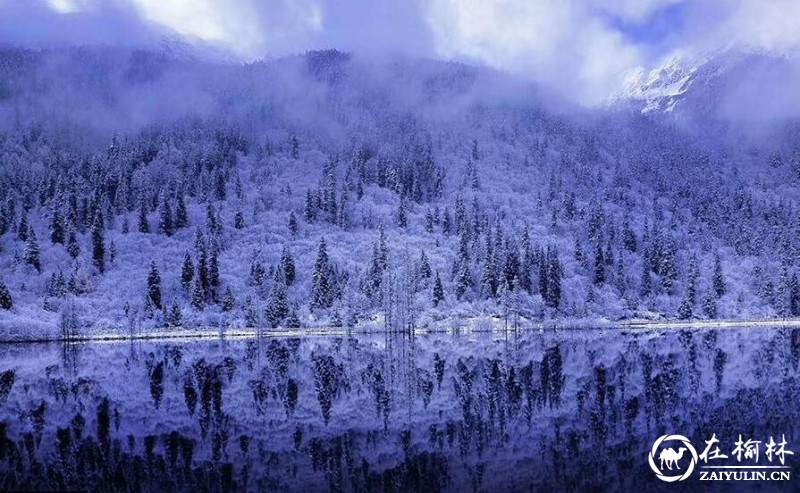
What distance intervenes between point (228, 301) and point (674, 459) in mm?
158899

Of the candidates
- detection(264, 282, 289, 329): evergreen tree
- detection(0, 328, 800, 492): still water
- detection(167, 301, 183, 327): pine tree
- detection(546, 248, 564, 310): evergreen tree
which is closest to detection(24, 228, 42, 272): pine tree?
detection(167, 301, 183, 327): pine tree

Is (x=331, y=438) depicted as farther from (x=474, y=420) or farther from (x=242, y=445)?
(x=474, y=420)

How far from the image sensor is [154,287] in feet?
604

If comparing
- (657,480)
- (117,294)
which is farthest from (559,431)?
(117,294)

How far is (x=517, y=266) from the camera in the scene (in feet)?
632

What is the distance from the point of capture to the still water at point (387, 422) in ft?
103

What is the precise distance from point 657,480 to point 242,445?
67.3 ft

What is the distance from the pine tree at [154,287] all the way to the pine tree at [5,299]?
30.0 m

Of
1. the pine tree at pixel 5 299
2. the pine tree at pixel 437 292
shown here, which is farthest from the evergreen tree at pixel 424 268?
the pine tree at pixel 5 299

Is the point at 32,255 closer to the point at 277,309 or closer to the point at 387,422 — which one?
the point at 277,309

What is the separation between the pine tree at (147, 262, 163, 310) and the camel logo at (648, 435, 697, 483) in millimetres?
162615

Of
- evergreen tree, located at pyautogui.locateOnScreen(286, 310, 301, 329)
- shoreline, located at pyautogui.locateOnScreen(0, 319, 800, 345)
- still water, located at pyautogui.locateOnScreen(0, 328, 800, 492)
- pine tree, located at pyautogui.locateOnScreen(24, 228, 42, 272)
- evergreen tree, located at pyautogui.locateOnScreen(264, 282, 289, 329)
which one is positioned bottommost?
shoreline, located at pyautogui.locateOnScreen(0, 319, 800, 345)

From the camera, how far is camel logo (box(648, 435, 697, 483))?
30109 mm

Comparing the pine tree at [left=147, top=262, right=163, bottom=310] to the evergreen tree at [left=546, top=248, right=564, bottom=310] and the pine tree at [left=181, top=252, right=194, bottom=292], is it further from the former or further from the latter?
the evergreen tree at [left=546, top=248, right=564, bottom=310]
